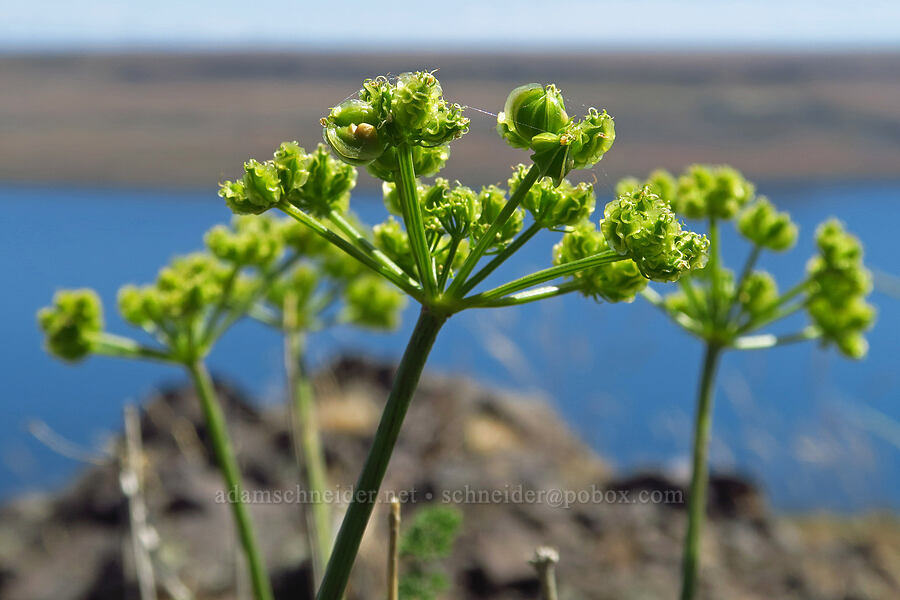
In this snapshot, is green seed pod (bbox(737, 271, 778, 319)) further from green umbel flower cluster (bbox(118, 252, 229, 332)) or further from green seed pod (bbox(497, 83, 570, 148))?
green umbel flower cluster (bbox(118, 252, 229, 332))

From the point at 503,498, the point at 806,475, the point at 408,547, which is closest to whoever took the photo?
the point at 408,547

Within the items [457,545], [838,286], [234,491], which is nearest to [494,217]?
[234,491]

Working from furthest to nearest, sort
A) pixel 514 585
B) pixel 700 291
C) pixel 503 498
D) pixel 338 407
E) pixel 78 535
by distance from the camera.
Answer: pixel 338 407, pixel 78 535, pixel 503 498, pixel 514 585, pixel 700 291

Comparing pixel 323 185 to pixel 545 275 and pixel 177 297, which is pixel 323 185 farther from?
pixel 177 297

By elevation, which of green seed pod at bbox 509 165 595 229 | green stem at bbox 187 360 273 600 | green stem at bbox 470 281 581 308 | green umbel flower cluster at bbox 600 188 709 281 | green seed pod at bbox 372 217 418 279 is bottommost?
green stem at bbox 187 360 273 600

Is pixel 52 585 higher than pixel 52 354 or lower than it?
lower

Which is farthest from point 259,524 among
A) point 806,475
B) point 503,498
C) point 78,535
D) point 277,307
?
point 806,475

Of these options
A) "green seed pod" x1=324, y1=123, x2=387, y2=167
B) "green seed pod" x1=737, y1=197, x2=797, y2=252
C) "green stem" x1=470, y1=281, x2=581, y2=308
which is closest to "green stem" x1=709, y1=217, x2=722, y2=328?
"green seed pod" x1=737, y1=197, x2=797, y2=252

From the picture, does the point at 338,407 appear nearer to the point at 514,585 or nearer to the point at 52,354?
the point at 514,585
